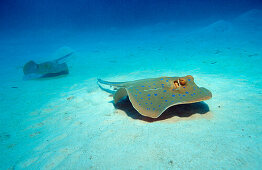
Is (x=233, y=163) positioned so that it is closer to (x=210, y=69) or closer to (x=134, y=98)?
(x=134, y=98)

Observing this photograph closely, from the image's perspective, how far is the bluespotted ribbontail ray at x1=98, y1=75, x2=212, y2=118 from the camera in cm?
234

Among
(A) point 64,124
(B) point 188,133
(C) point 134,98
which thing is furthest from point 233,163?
(A) point 64,124

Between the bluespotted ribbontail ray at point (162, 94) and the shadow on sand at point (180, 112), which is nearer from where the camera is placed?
the bluespotted ribbontail ray at point (162, 94)

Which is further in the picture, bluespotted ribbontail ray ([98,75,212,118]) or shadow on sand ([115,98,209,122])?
shadow on sand ([115,98,209,122])

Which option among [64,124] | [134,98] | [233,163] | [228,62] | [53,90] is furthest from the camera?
[228,62]

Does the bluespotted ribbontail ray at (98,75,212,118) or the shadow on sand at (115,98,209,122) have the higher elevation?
the bluespotted ribbontail ray at (98,75,212,118)

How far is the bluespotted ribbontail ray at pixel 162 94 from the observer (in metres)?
2.34

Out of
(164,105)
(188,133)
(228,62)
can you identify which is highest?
(164,105)

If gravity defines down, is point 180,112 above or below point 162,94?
below

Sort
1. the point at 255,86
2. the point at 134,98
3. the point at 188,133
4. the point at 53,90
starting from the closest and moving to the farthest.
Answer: the point at 188,133, the point at 134,98, the point at 255,86, the point at 53,90

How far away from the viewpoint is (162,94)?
8.54 ft

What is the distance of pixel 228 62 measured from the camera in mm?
6543

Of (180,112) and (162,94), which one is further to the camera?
(180,112)

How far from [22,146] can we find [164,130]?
9.01 feet
